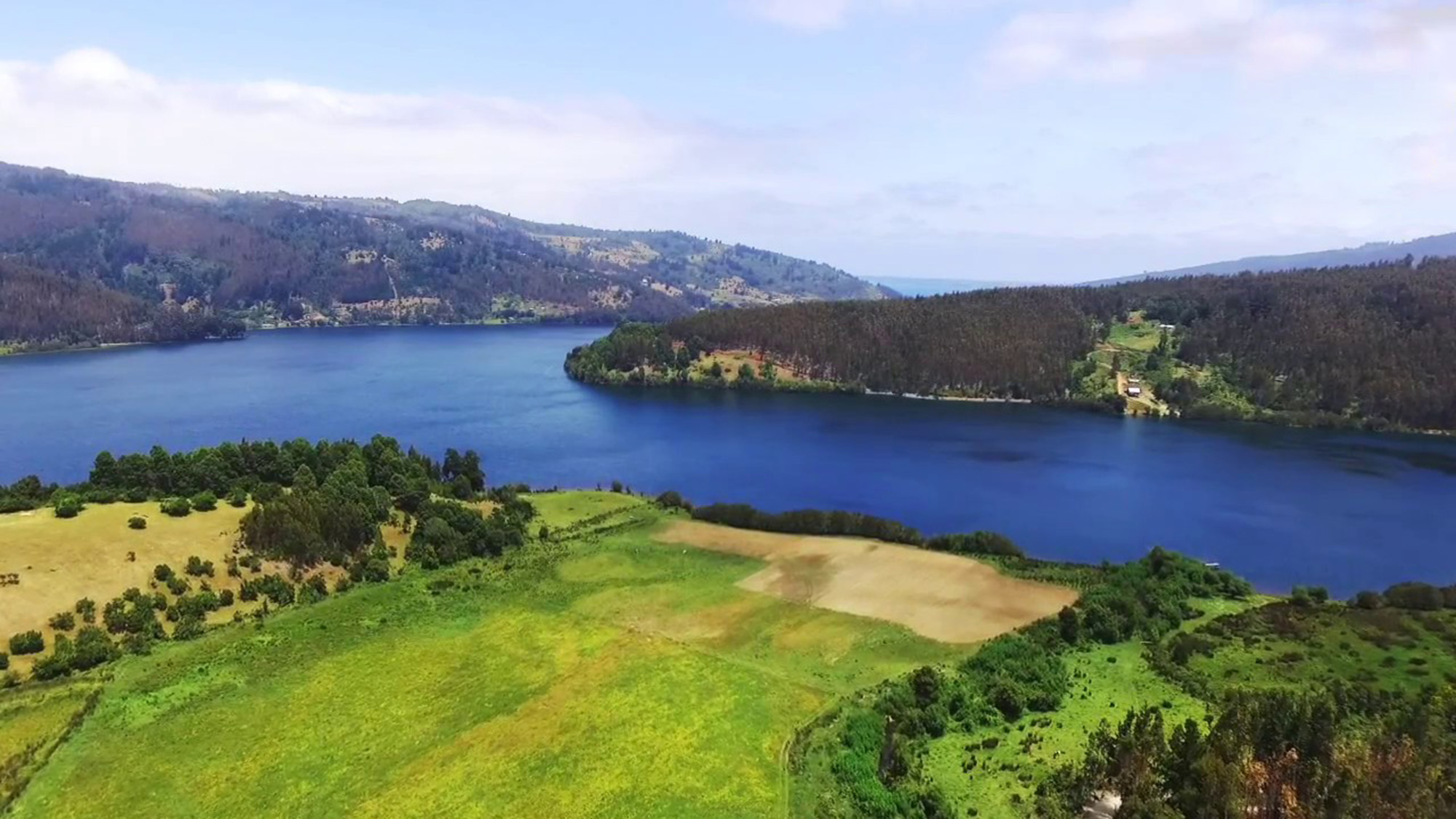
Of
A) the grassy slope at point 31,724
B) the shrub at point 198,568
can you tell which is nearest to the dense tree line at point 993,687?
the grassy slope at point 31,724

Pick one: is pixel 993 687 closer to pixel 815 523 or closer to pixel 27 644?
pixel 815 523

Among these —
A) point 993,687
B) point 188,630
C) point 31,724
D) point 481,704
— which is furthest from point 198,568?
point 993,687

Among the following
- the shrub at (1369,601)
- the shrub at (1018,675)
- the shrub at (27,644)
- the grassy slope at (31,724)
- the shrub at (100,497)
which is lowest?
the grassy slope at (31,724)

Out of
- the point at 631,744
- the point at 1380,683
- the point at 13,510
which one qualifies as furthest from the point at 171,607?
the point at 1380,683

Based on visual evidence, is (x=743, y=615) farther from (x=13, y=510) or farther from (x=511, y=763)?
(x=13, y=510)

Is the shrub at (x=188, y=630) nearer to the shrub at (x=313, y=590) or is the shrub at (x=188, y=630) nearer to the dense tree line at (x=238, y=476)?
the shrub at (x=313, y=590)

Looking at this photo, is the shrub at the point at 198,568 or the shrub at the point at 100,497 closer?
the shrub at the point at 198,568

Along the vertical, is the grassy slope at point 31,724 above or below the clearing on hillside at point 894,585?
below

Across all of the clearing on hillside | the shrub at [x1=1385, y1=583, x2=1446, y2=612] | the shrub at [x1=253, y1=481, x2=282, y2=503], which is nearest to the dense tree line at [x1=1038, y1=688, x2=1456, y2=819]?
the clearing on hillside
